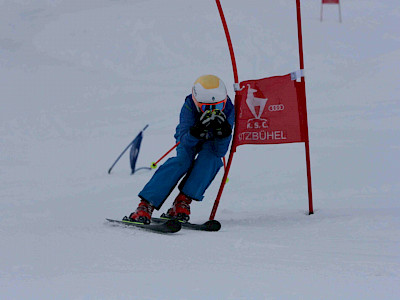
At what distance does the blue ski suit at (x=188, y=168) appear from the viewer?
4.11 metres

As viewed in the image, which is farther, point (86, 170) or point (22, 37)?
point (22, 37)

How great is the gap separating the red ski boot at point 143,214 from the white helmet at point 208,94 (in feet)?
2.40

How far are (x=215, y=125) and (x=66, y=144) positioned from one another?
645 centimetres

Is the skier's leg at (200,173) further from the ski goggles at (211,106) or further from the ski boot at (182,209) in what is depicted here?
the ski goggles at (211,106)

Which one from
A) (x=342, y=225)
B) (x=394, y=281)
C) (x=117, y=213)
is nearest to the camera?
(x=394, y=281)

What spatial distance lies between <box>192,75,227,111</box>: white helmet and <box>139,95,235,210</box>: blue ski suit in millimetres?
167

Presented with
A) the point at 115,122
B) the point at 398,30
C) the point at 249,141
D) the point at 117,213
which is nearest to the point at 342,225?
the point at 249,141

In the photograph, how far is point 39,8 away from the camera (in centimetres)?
2181

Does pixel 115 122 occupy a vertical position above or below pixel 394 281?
above

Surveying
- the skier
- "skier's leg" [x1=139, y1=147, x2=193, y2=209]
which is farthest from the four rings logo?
"skier's leg" [x1=139, y1=147, x2=193, y2=209]

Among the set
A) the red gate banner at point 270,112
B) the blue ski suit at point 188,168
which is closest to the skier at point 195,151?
the blue ski suit at point 188,168

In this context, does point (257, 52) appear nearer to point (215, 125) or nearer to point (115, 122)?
point (115, 122)

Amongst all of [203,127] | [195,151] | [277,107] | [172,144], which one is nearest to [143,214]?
[195,151]

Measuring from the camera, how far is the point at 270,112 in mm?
4391
